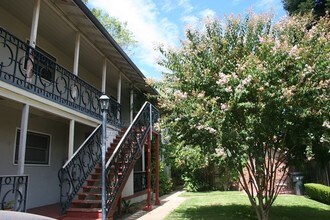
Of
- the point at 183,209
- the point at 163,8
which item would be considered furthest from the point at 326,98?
the point at 163,8

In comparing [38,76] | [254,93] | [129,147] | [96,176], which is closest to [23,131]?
[38,76]

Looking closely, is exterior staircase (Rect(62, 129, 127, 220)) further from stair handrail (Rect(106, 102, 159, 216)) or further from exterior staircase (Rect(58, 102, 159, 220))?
stair handrail (Rect(106, 102, 159, 216))

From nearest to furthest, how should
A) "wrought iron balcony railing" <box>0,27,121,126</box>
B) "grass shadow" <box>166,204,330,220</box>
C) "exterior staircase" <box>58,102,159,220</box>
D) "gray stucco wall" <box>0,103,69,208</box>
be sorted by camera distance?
"wrought iron balcony railing" <box>0,27,121,126</box> < "exterior staircase" <box>58,102,159,220</box> < "gray stucco wall" <box>0,103,69,208</box> < "grass shadow" <box>166,204,330,220</box>

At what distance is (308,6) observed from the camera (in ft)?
46.0

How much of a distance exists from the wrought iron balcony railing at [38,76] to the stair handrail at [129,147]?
4.56 ft

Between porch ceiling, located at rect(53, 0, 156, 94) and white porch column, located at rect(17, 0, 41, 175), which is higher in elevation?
porch ceiling, located at rect(53, 0, 156, 94)

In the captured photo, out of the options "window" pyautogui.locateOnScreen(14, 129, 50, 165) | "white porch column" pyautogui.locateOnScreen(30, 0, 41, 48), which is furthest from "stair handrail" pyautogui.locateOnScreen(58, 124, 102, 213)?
"white porch column" pyautogui.locateOnScreen(30, 0, 41, 48)

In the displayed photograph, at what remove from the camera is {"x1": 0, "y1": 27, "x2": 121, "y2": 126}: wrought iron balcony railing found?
6707 millimetres

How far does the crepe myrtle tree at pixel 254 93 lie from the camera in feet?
23.1

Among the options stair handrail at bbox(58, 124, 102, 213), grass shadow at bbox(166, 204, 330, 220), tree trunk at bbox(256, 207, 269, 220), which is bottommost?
grass shadow at bbox(166, 204, 330, 220)

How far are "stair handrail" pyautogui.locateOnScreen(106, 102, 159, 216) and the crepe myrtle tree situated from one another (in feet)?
5.33

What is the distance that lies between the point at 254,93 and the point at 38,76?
5.46 metres

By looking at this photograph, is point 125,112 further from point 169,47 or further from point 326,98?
point 326,98

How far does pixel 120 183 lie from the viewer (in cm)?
843
